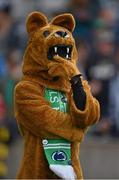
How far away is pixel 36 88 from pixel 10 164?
457 centimetres

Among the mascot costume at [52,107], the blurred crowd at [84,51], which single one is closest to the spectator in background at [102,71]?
the blurred crowd at [84,51]

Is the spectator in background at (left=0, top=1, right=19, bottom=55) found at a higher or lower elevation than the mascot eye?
lower

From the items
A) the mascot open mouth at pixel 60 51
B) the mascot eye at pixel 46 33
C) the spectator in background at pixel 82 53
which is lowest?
the spectator in background at pixel 82 53

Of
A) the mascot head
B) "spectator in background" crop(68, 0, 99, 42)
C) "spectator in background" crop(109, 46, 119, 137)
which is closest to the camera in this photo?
the mascot head

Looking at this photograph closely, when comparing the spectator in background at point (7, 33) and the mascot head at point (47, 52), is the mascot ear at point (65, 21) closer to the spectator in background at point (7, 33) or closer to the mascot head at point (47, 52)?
the mascot head at point (47, 52)

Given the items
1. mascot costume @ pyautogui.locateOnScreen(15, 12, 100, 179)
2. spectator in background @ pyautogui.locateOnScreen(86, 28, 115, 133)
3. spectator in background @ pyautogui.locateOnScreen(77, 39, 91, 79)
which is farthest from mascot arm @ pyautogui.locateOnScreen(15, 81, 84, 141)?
spectator in background @ pyautogui.locateOnScreen(77, 39, 91, 79)

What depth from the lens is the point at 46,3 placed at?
15430 mm

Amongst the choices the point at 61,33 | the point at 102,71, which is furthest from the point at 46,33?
the point at 102,71

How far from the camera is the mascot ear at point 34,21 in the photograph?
23.9 ft

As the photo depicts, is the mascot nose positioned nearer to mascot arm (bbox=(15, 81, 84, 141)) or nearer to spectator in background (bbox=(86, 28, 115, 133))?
mascot arm (bbox=(15, 81, 84, 141))

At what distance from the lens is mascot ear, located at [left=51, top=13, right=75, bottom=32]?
7.32 meters

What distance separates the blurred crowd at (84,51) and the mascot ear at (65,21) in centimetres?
415

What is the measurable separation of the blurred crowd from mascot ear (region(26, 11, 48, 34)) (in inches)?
164

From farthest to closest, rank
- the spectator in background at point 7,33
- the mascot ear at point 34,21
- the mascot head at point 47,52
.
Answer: the spectator in background at point 7,33 → the mascot ear at point 34,21 → the mascot head at point 47,52
